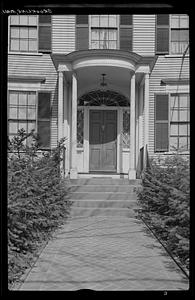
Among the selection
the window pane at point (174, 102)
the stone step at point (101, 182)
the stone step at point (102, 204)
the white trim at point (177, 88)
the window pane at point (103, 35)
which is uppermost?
the window pane at point (103, 35)

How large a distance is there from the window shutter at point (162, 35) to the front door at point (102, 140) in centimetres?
215

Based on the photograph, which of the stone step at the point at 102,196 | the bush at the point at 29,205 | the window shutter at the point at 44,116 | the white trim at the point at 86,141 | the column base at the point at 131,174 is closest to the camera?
the bush at the point at 29,205

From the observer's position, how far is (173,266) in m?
3.68

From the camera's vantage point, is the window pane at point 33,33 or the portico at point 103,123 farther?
the window pane at point 33,33

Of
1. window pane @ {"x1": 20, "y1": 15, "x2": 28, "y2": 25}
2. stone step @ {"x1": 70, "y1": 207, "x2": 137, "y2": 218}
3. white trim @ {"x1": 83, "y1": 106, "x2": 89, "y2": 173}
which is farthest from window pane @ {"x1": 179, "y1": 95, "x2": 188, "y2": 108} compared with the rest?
window pane @ {"x1": 20, "y1": 15, "x2": 28, "y2": 25}

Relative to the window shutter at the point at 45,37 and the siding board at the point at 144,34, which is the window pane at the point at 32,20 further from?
the siding board at the point at 144,34

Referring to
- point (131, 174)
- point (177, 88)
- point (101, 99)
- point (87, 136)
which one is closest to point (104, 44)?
point (101, 99)

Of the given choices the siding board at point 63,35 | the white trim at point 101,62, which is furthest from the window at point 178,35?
the siding board at point 63,35

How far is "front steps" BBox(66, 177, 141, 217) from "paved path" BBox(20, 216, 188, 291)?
1078 mm

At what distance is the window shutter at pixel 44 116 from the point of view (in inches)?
388

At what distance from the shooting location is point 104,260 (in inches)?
152

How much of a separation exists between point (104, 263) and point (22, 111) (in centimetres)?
689

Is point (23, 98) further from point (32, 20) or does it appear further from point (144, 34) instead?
point (144, 34)
